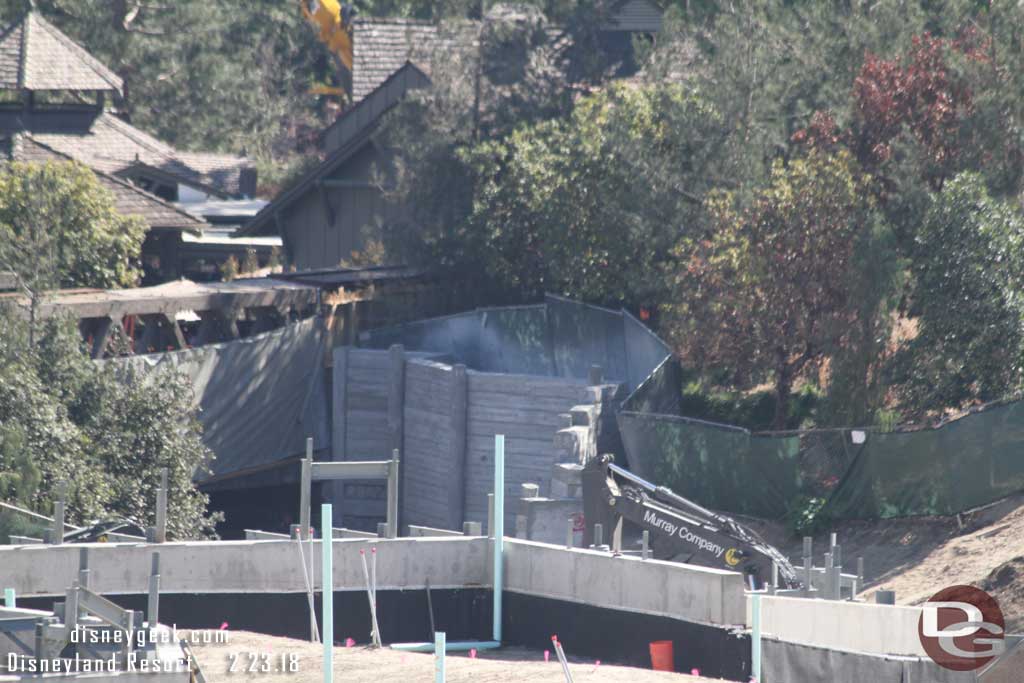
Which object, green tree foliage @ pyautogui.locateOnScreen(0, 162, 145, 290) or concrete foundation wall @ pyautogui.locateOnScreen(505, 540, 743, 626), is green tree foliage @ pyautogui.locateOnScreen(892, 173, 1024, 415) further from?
green tree foliage @ pyautogui.locateOnScreen(0, 162, 145, 290)

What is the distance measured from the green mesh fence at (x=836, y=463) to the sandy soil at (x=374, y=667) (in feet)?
23.5

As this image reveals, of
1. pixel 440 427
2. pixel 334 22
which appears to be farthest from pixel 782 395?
pixel 334 22

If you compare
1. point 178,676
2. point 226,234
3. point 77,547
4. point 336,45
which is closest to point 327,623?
point 178,676

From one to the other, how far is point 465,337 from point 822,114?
7.32 metres

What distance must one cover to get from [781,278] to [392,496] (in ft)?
30.6

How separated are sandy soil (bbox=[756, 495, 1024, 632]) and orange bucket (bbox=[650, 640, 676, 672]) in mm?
4186

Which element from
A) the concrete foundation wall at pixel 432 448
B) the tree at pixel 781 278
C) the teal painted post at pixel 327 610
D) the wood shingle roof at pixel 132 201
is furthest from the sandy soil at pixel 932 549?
the wood shingle roof at pixel 132 201

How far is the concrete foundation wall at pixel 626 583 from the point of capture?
16.9 meters

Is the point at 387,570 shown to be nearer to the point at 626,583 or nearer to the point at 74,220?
the point at 626,583

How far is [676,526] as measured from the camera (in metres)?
20.0

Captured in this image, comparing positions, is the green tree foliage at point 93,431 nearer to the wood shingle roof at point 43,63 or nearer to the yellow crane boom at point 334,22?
the wood shingle roof at point 43,63

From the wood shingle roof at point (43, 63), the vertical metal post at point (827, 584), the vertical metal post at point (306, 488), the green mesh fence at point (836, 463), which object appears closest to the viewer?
the vertical metal post at point (306, 488)

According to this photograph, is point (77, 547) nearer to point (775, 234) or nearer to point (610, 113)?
point (775, 234)

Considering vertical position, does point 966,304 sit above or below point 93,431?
above
